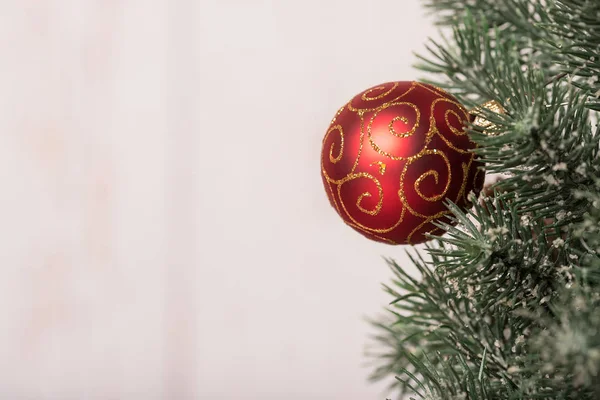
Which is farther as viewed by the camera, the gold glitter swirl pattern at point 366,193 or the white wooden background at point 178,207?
the white wooden background at point 178,207

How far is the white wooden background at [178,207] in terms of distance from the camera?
109 cm

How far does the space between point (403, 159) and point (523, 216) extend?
2.9 inches

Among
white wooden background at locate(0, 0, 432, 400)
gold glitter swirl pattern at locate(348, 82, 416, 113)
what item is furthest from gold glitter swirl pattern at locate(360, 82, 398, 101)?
white wooden background at locate(0, 0, 432, 400)

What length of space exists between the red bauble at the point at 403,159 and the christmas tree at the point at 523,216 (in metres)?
0.03

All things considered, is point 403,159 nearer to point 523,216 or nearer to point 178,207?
point 523,216

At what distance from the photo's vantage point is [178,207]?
1130mm

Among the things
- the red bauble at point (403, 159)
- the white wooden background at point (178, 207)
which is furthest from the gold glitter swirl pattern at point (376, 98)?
the white wooden background at point (178, 207)

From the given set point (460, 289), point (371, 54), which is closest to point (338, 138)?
point (460, 289)

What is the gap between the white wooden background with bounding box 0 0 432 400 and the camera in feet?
3.58

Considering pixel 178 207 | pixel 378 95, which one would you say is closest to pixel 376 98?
pixel 378 95

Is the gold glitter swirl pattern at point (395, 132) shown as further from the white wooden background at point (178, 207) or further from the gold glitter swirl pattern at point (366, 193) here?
the white wooden background at point (178, 207)

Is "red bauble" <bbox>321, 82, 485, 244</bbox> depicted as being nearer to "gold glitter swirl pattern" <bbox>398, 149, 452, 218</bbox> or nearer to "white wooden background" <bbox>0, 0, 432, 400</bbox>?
"gold glitter swirl pattern" <bbox>398, 149, 452, 218</bbox>

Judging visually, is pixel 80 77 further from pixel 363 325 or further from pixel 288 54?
pixel 363 325

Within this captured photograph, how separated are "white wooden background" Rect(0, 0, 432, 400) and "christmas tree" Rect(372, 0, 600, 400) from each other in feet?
2.51
